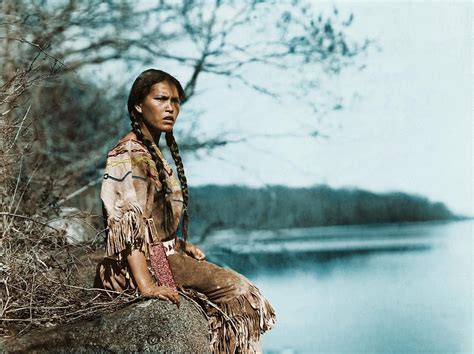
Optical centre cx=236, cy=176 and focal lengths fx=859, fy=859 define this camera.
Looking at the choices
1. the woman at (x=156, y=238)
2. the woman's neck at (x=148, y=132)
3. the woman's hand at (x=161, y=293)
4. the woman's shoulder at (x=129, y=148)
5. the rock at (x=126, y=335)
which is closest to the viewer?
the rock at (x=126, y=335)

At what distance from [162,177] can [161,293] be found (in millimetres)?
550

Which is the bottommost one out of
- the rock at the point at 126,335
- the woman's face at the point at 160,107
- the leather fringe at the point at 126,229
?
the rock at the point at 126,335

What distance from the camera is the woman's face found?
3.86 metres

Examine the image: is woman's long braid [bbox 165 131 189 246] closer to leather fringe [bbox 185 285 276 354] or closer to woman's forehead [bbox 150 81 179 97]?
woman's forehead [bbox 150 81 179 97]

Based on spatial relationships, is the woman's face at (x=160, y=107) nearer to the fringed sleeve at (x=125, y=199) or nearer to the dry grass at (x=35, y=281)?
the fringed sleeve at (x=125, y=199)

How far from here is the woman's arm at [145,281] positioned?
3.58m

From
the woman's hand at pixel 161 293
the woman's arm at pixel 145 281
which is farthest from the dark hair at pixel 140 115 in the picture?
the woman's hand at pixel 161 293

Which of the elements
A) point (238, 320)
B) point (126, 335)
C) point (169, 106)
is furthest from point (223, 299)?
point (169, 106)

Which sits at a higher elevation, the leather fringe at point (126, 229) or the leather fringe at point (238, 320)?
the leather fringe at point (126, 229)

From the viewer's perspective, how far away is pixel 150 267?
3.78 m

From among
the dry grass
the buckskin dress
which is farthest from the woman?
the dry grass

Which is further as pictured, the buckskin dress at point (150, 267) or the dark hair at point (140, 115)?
the dark hair at point (140, 115)

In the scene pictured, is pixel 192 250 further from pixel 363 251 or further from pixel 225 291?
pixel 363 251

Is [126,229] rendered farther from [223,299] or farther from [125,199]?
[223,299]
